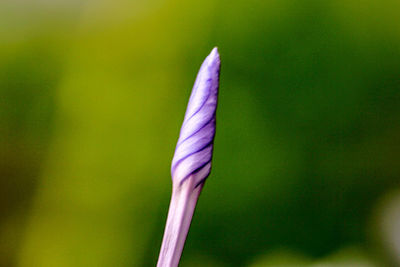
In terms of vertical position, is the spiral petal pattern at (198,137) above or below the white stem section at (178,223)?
above

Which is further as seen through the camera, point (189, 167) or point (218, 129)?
point (218, 129)

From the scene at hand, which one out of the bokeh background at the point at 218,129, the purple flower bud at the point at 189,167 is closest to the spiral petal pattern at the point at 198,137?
the purple flower bud at the point at 189,167

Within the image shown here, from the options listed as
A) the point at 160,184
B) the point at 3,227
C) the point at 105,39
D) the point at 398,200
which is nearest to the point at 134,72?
the point at 105,39

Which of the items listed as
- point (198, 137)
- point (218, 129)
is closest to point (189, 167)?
point (198, 137)

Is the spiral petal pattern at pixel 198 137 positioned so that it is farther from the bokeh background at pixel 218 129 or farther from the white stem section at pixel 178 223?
the bokeh background at pixel 218 129

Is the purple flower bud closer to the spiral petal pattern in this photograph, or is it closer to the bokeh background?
the spiral petal pattern

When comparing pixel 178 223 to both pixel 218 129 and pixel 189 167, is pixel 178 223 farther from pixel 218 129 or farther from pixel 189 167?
pixel 218 129

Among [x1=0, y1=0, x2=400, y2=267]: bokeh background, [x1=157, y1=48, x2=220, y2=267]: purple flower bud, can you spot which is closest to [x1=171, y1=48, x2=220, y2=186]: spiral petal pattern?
[x1=157, y1=48, x2=220, y2=267]: purple flower bud
